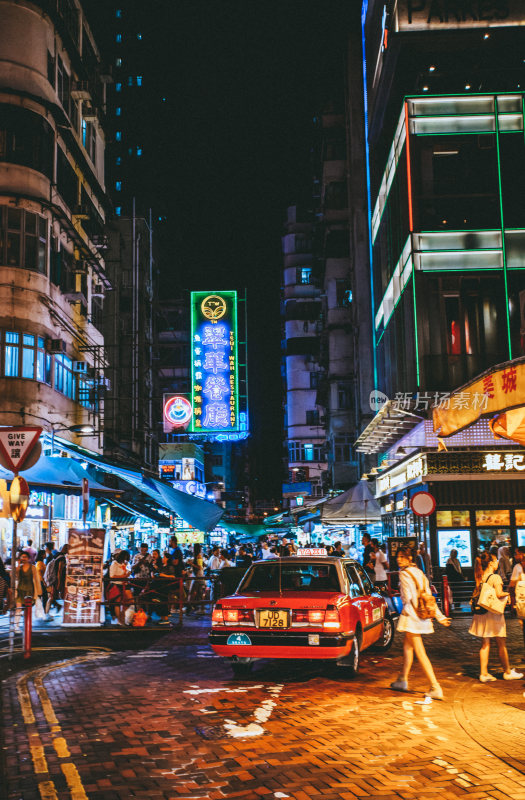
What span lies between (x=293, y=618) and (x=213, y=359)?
117 feet

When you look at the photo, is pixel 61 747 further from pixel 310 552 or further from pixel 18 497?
pixel 310 552

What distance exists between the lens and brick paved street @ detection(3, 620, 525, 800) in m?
5.84

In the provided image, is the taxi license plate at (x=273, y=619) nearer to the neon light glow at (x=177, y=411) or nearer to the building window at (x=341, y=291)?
the neon light glow at (x=177, y=411)

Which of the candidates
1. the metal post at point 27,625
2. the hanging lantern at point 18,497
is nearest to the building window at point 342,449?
the metal post at point 27,625

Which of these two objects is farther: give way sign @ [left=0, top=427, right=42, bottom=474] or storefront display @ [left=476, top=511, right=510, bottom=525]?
storefront display @ [left=476, top=511, right=510, bottom=525]

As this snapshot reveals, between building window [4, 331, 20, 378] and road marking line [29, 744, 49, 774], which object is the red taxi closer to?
road marking line [29, 744, 49, 774]

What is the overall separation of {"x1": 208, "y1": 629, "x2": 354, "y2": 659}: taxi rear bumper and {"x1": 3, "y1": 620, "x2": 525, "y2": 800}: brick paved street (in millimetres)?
428

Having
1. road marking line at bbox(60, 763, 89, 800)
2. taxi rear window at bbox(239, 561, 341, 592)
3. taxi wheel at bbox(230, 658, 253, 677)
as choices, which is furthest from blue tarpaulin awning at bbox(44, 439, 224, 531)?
road marking line at bbox(60, 763, 89, 800)

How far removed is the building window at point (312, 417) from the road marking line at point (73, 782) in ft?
229

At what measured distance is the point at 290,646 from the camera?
32.1ft

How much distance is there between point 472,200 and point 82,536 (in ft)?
52.4

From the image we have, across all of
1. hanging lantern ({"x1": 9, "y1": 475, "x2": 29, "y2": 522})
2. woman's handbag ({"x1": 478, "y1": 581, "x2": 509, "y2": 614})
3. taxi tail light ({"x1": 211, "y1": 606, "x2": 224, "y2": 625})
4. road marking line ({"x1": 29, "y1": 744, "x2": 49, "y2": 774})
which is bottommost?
road marking line ({"x1": 29, "y1": 744, "x2": 49, "y2": 774})

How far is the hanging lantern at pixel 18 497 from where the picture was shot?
12.6 metres

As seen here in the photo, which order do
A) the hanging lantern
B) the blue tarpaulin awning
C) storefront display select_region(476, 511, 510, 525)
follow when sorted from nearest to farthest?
1. the hanging lantern
2. storefront display select_region(476, 511, 510, 525)
3. the blue tarpaulin awning
